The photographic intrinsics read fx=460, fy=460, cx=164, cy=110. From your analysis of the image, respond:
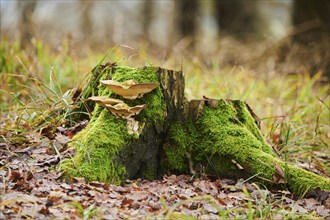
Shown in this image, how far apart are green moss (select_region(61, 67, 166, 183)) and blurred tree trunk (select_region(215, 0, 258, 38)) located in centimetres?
977

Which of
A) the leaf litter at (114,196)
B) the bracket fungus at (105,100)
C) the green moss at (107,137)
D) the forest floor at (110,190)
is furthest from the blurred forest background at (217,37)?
the leaf litter at (114,196)

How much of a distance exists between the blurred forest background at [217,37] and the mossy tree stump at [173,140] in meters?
3.88

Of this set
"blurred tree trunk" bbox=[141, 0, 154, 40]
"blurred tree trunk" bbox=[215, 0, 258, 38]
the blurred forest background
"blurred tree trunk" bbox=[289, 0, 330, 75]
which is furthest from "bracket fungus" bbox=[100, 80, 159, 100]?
"blurred tree trunk" bbox=[215, 0, 258, 38]

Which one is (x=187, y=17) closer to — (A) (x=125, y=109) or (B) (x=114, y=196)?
(A) (x=125, y=109)

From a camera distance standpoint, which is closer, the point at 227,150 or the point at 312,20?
the point at 227,150

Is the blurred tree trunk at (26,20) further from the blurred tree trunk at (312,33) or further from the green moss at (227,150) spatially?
the green moss at (227,150)

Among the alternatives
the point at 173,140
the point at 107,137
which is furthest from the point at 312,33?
the point at 107,137

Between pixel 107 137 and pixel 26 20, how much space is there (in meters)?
8.01

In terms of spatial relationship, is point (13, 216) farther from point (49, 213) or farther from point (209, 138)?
point (209, 138)

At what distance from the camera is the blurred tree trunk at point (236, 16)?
1341 cm

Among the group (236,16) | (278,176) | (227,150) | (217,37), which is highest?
(236,16)

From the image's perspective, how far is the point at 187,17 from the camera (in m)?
13.8

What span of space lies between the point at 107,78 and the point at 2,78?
2.59 metres

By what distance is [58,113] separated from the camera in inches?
153
